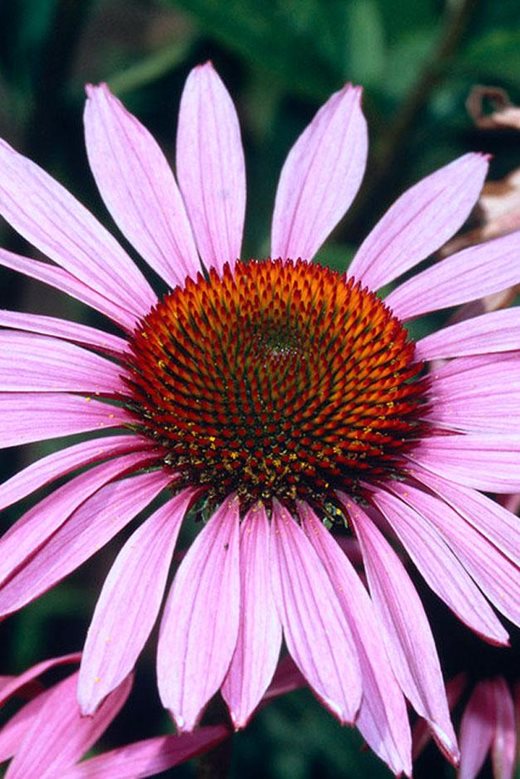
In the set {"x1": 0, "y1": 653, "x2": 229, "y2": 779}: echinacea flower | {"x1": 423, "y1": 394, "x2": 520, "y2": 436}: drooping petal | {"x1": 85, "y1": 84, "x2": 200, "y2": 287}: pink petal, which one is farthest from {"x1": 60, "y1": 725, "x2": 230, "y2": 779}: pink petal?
{"x1": 85, "y1": 84, "x2": 200, "y2": 287}: pink petal

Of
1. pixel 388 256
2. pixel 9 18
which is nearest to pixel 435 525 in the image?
pixel 388 256

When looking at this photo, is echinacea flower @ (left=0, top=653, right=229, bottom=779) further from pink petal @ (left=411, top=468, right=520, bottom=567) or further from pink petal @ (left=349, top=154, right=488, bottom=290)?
pink petal @ (left=349, top=154, right=488, bottom=290)

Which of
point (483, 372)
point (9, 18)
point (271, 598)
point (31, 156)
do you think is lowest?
point (271, 598)

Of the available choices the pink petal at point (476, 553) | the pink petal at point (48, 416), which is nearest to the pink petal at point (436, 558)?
the pink petal at point (476, 553)

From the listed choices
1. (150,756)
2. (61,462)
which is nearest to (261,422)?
(61,462)

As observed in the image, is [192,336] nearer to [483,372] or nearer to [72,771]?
[483,372]

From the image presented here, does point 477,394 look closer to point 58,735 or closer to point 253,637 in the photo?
point 253,637
